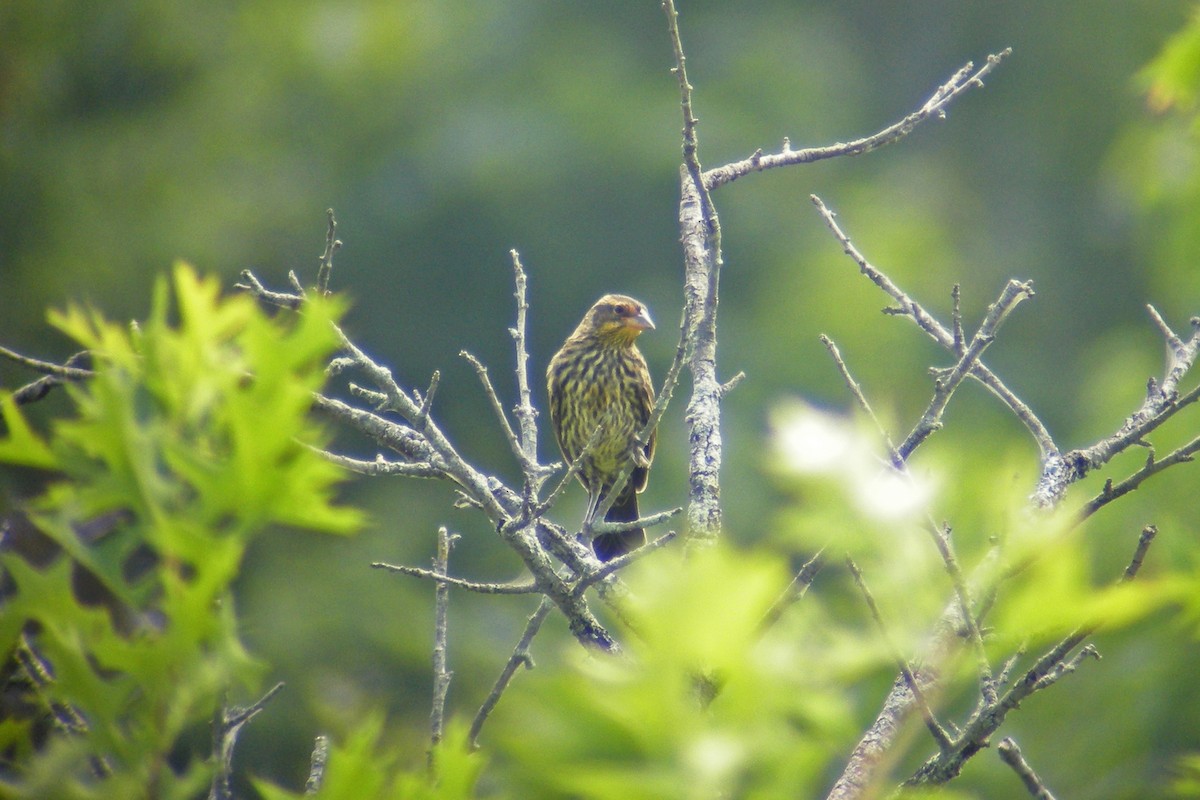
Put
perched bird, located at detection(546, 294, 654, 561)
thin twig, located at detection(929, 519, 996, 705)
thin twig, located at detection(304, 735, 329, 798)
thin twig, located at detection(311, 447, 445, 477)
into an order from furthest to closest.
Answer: perched bird, located at detection(546, 294, 654, 561), thin twig, located at detection(311, 447, 445, 477), thin twig, located at detection(304, 735, 329, 798), thin twig, located at detection(929, 519, 996, 705)

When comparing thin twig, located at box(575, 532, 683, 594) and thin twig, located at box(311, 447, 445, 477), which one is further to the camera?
thin twig, located at box(311, 447, 445, 477)

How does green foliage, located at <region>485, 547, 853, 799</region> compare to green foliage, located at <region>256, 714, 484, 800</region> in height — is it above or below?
above

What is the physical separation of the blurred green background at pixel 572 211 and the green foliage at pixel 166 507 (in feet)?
13.1

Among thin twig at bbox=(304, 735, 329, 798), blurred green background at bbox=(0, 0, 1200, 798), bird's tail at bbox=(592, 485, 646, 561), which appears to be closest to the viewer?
thin twig at bbox=(304, 735, 329, 798)

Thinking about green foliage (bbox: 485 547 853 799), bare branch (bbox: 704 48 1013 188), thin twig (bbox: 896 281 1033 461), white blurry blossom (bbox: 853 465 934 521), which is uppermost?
bare branch (bbox: 704 48 1013 188)

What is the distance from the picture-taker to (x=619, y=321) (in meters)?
4.54

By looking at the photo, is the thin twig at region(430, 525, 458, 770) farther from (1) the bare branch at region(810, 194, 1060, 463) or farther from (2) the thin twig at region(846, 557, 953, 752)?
(1) the bare branch at region(810, 194, 1060, 463)

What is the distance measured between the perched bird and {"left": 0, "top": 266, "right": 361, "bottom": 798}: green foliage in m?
3.19

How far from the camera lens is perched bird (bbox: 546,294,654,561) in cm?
447

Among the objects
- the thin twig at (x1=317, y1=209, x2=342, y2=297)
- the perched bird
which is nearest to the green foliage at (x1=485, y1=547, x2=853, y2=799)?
the thin twig at (x1=317, y1=209, x2=342, y2=297)

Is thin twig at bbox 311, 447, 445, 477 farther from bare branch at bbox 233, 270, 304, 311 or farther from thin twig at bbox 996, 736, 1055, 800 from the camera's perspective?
thin twig at bbox 996, 736, 1055, 800

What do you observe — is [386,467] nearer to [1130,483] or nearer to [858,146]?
[858,146]

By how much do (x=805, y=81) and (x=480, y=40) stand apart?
5.26 m

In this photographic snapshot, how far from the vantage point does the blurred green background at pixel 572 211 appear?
10188 mm
